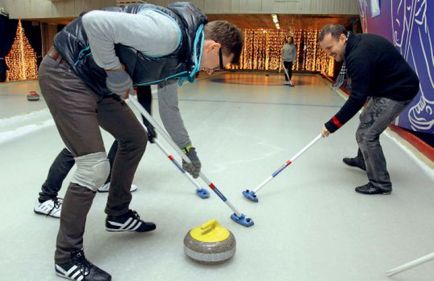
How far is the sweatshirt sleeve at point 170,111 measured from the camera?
71.3 inches

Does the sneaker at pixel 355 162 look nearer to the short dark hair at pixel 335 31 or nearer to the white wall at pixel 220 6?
the short dark hair at pixel 335 31

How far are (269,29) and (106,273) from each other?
16.9 metres

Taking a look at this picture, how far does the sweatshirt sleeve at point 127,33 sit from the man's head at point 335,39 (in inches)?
57.4

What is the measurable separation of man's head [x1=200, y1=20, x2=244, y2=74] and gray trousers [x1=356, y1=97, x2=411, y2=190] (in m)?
1.55

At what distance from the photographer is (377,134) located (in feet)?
8.75

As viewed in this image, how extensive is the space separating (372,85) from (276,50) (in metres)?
15.6

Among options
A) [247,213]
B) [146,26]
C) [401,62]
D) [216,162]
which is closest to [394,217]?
[247,213]

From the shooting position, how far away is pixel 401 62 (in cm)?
256

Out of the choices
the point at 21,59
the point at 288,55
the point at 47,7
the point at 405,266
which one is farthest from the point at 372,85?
the point at 47,7

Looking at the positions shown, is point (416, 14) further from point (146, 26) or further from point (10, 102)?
point (10, 102)

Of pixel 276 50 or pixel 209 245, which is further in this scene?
pixel 276 50

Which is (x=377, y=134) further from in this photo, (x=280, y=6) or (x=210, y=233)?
(x=280, y=6)

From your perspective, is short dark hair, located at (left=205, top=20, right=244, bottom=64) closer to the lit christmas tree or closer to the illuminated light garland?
the lit christmas tree

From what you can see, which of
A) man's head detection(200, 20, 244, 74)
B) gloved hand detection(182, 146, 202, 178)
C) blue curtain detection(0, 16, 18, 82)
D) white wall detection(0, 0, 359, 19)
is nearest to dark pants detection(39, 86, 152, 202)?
gloved hand detection(182, 146, 202, 178)
